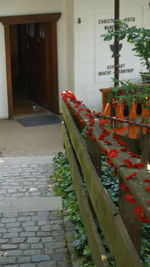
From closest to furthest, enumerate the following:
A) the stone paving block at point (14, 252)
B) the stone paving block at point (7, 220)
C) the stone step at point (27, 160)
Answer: the stone paving block at point (14, 252) < the stone paving block at point (7, 220) < the stone step at point (27, 160)

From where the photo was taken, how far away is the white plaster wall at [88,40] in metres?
12.1

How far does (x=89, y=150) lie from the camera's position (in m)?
5.18

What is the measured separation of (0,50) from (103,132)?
316 inches

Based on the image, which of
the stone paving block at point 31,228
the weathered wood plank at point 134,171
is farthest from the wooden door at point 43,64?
the weathered wood plank at point 134,171

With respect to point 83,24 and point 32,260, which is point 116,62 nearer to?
point 83,24

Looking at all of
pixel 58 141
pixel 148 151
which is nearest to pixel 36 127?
pixel 58 141

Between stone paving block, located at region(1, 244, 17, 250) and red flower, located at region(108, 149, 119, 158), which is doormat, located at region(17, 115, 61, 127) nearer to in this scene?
stone paving block, located at region(1, 244, 17, 250)

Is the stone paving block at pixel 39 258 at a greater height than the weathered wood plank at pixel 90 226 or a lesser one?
lesser

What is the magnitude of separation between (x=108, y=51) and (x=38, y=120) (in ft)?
7.83

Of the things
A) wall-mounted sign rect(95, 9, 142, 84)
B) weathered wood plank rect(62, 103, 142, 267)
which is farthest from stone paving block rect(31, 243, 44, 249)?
wall-mounted sign rect(95, 9, 142, 84)

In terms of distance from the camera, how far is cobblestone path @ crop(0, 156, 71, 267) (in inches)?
200

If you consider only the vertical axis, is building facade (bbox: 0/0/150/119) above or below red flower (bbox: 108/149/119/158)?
above

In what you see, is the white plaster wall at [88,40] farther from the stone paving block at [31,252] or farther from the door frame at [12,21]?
the stone paving block at [31,252]

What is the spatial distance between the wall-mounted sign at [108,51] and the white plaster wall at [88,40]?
8 centimetres
